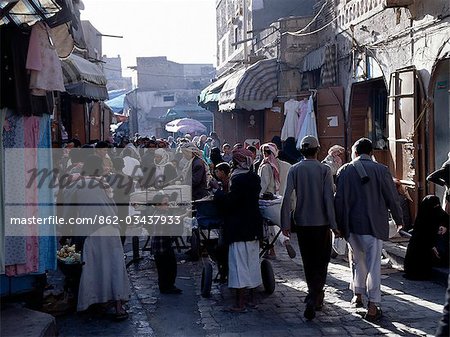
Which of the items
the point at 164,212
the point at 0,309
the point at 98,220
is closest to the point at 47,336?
the point at 0,309

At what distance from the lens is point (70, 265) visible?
262 inches

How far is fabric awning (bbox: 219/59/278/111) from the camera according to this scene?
1655 cm

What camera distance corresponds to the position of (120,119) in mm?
26219

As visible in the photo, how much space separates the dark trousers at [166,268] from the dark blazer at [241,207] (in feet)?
4.01

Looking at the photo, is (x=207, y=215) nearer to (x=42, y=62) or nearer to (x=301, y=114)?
(x=42, y=62)

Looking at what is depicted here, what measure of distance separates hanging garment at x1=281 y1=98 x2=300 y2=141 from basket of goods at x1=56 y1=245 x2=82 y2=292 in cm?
940

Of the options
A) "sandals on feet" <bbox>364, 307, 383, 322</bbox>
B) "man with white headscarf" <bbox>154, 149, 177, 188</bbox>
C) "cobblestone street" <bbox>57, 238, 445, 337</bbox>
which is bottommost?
"cobblestone street" <bbox>57, 238, 445, 337</bbox>

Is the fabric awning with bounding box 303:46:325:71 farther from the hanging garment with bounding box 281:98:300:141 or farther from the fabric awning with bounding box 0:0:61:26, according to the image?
the fabric awning with bounding box 0:0:61:26

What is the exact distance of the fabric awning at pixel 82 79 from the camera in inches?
410

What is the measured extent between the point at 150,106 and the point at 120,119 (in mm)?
22203

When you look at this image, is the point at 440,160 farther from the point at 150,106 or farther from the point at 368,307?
the point at 150,106

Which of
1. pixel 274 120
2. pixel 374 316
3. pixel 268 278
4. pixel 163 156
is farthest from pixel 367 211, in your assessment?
pixel 274 120

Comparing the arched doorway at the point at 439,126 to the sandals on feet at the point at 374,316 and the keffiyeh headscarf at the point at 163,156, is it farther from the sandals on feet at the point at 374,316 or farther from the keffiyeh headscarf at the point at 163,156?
the keffiyeh headscarf at the point at 163,156

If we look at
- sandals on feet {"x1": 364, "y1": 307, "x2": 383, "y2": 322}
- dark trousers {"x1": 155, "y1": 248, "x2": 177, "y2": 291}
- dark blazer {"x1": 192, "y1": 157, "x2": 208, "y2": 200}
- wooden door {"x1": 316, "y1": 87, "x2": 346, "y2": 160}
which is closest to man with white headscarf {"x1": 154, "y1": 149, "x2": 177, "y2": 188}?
dark blazer {"x1": 192, "y1": 157, "x2": 208, "y2": 200}
